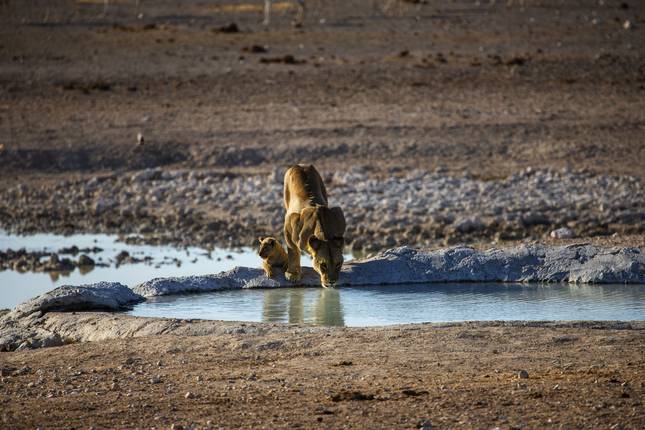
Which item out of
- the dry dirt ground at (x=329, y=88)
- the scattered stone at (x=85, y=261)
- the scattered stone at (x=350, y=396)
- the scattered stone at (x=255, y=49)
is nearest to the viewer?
the scattered stone at (x=350, y=396)

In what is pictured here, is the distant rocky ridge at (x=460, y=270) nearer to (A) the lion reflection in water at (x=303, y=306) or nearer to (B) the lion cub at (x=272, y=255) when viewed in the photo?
(B) the lion cub at (x=272, y=255)

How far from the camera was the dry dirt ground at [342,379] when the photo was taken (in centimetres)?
762

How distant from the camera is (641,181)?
69.6 feet

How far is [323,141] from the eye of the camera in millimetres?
24484

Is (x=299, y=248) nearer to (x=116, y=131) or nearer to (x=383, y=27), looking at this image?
(x=116, y=131)

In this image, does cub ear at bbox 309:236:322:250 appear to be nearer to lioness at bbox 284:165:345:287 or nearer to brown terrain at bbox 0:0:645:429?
lioness at bbox 284:165:345:287

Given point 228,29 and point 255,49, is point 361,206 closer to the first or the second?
point 255,49

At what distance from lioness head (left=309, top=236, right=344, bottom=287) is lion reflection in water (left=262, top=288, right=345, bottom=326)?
0.16 metres

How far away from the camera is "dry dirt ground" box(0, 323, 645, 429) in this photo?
7.62 meters

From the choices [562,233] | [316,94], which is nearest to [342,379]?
[562,233]

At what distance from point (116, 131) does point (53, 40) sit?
37.2 feet

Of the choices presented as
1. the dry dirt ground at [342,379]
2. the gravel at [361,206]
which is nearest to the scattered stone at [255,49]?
the gravel at [361,206]

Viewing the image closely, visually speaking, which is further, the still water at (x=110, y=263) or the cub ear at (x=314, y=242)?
the still water at (x=110, y=263)

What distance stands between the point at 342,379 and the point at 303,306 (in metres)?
2.89
